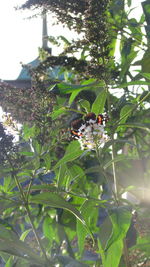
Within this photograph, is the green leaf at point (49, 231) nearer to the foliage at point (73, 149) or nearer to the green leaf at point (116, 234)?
the foliage at point (73, 149)

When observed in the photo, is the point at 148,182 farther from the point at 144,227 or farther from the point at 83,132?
the point at 83,132

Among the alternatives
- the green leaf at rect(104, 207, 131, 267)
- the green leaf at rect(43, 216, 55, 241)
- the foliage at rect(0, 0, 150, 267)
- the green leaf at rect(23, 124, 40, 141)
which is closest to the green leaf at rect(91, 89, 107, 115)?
the foliage at rect(0, 0, 150, 267)

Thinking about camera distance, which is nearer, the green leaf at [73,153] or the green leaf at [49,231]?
the green leaf at [73,153]

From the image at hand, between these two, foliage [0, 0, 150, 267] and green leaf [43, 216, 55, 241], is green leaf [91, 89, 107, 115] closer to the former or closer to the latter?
foliage [0, 0, 150, 267]

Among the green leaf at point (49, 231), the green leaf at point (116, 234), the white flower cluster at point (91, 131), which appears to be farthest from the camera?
the green leaf at point (49, 231)

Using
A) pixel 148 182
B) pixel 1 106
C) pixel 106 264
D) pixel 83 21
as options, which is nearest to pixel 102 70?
pixel 83 21

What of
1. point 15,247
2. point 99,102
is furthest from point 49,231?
point 99,102

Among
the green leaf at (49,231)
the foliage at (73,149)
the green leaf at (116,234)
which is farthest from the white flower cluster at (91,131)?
the green leaf at (49,231)
